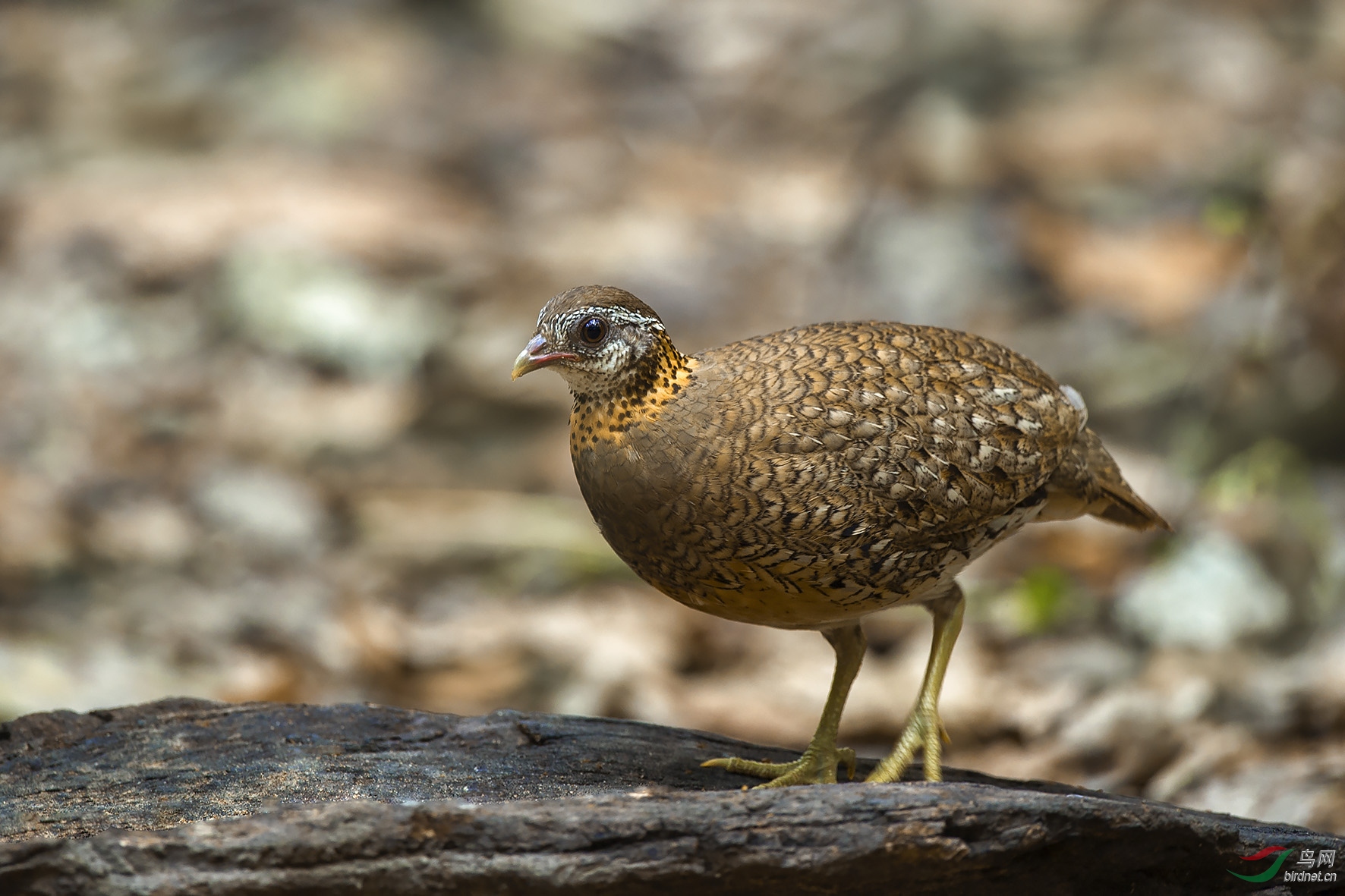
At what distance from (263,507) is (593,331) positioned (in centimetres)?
590

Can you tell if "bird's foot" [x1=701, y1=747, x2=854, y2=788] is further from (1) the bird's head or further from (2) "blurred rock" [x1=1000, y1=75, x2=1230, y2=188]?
(2) "blurred rock" [x1=1000, y1=75, x2=1230, y2=188]

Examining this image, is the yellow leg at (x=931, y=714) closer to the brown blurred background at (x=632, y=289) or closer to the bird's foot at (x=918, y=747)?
the bird's foot at (x=918, y=747)

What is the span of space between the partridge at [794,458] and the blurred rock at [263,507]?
527 cm

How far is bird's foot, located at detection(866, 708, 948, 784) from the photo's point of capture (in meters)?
4.92

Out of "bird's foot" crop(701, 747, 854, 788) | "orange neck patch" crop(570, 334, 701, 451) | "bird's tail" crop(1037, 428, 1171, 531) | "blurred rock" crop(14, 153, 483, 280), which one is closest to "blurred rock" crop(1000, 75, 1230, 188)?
"blurred rock" crop(14, 153, 483, 280)

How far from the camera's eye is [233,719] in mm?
4984

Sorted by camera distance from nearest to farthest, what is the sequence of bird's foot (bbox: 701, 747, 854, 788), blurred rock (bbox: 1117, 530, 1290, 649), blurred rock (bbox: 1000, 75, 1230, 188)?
bird's foot (bbox: 701, 747, 854, 788) < blurred rock (bbox: 1117, 530, 1290, 649) < blurred rock (bbox: 1000, 75, 1230, 188)

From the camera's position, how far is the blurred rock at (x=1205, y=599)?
320 inches

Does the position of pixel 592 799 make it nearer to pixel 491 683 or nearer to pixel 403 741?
pixel 403 741

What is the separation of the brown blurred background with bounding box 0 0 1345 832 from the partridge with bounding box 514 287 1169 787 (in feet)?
8.92

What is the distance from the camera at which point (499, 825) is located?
3.47 m

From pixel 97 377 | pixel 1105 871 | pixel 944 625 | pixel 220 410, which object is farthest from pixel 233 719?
pixel 97 377

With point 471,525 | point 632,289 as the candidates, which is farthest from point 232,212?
point 471,525

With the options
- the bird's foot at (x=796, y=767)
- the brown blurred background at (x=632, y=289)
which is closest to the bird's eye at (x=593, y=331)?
the bird's foot at (x=796, y=767)
